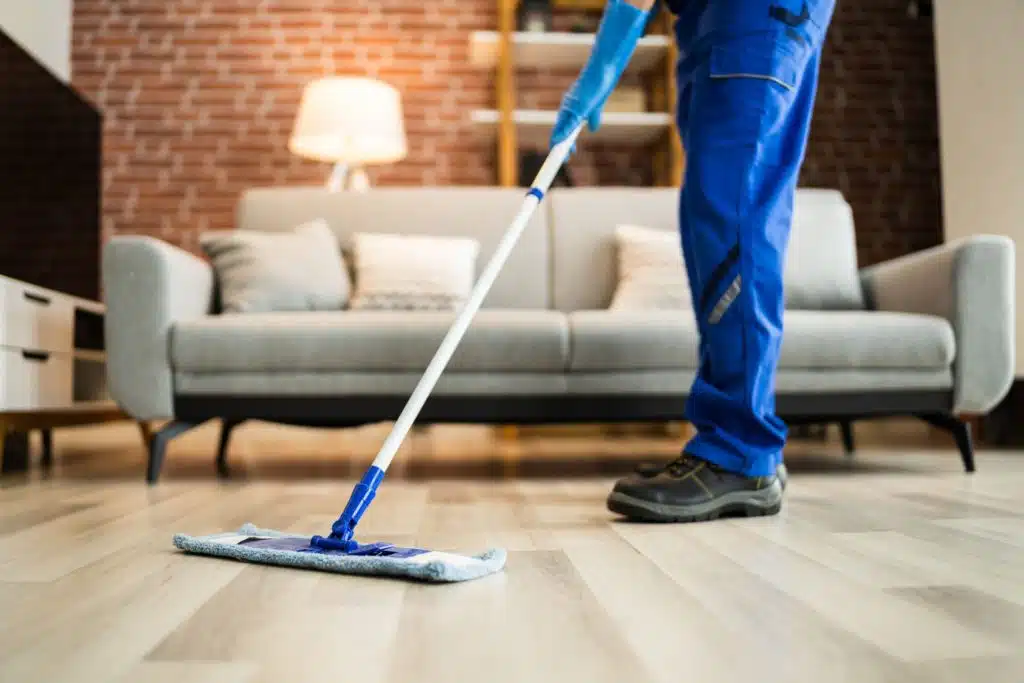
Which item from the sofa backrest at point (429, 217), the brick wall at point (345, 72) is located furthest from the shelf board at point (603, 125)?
the sofa backrest at point (429, 217)

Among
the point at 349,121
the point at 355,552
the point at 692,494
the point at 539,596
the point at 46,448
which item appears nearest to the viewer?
the point at 539,596

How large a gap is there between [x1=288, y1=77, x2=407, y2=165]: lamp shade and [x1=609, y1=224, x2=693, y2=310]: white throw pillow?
1.49 m

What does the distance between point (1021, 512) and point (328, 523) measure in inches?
43.3

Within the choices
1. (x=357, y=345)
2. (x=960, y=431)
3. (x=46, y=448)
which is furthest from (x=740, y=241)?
(x=46, y=448)

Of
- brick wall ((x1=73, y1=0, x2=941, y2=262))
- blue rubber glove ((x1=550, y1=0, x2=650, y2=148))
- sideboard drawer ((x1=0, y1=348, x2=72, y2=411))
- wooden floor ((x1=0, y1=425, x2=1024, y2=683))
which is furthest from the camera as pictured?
brick wall ((x1=73, y1=0, x2=941, y2=262))

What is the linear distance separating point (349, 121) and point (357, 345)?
1885 mm

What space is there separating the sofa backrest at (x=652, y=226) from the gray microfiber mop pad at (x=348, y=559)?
1740 mm

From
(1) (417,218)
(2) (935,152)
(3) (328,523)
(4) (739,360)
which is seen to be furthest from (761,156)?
(2) (935,152)

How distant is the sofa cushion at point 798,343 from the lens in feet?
6.70

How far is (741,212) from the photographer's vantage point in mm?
1396

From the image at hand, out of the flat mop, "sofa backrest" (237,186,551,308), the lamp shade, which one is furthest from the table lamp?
the flat mop

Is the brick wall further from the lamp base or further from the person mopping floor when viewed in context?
the person mopping floor

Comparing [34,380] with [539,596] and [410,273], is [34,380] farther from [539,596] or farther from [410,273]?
[539,596]

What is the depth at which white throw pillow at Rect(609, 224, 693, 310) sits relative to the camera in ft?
8.18
